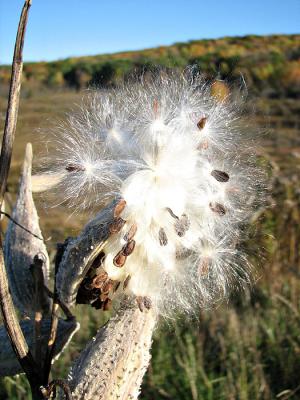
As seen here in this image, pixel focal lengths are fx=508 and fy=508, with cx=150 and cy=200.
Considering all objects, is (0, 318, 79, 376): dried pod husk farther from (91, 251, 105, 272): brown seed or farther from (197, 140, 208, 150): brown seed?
(197, 140, 208, 150): brown seed

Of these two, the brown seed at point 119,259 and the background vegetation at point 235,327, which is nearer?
the brown seed at point 119,259

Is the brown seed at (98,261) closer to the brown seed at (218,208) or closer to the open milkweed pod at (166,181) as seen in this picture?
the open milkweed pod at (166,181)

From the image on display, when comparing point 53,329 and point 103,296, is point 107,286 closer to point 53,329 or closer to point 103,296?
point 103,296

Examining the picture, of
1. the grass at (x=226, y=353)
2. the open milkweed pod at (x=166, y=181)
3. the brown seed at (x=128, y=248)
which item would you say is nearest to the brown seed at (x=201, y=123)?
the open milkweed pod at (x=166, y=181)

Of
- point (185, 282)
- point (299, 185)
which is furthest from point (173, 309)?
point (299, 185)

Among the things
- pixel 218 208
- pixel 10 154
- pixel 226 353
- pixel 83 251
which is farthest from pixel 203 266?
pixel 226 353

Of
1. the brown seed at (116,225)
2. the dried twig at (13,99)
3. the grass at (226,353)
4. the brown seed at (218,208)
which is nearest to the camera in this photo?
the dried twig at (13,99)
